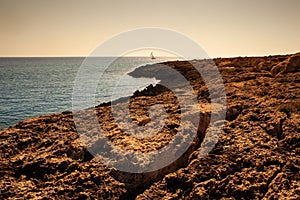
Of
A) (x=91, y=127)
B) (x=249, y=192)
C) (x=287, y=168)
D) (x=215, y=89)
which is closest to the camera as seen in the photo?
(x=249, y=192)

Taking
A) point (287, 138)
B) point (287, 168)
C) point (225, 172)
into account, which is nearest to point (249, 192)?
point (225, 172)

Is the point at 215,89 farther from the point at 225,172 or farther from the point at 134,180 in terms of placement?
the point at 134,180

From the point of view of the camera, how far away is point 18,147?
22.7 feet

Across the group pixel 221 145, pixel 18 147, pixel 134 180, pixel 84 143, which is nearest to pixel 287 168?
pixel 221 145

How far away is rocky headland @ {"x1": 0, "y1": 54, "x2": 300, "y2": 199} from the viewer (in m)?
5.73

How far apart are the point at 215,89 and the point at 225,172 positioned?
5.12m

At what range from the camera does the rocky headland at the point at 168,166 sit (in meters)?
5.73

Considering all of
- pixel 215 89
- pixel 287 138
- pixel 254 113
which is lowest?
pixel 287 138

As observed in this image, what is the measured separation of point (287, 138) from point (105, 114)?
17.2ft

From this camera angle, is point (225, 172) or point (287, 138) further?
point (287, 138)

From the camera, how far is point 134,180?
6129mm

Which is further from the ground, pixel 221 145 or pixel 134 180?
pixel 221 145

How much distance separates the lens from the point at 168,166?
253 inches

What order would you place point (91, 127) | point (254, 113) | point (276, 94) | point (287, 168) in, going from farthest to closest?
point (276, 94) < point (254, 113) < point (91, 127) < point (287, 168)
